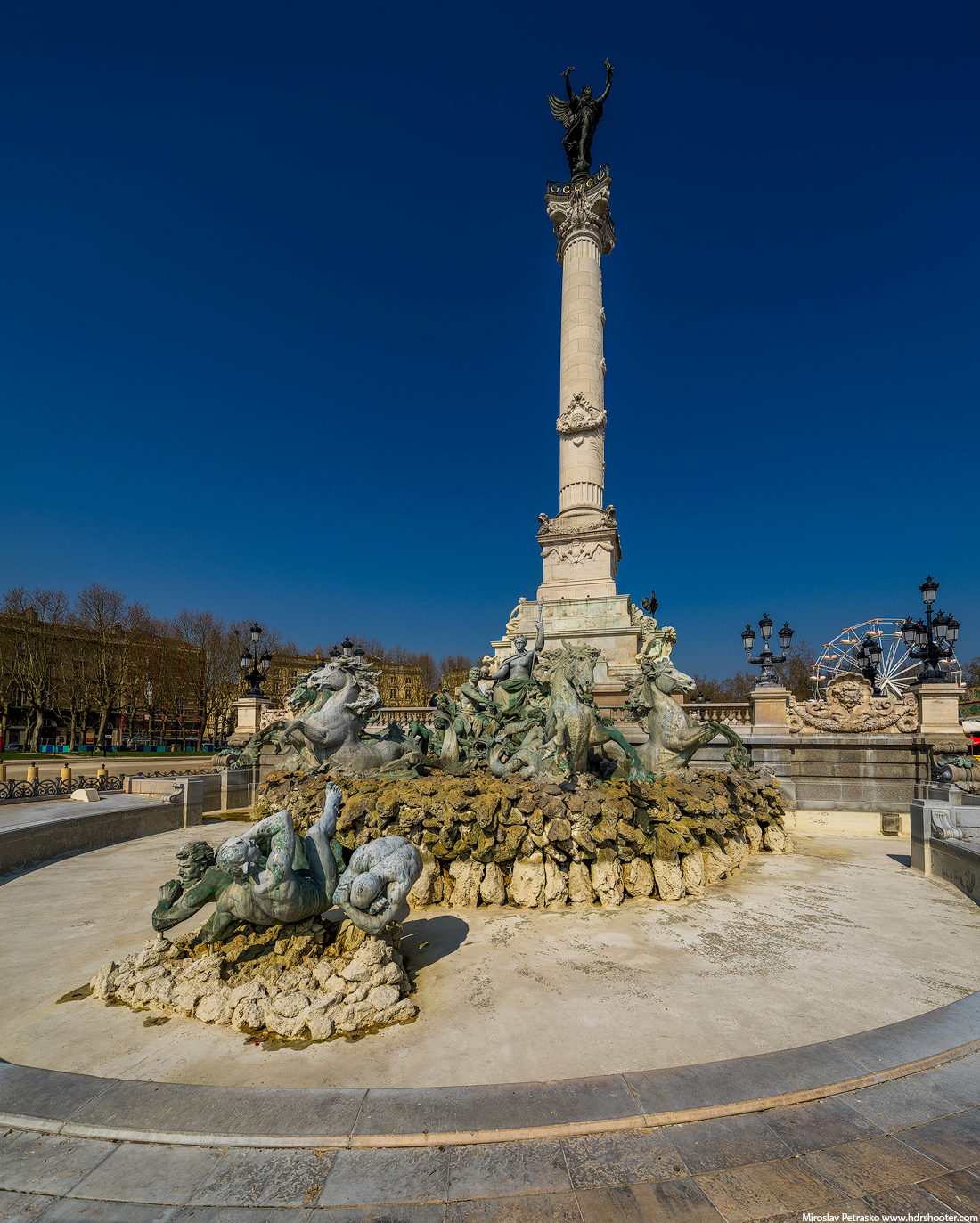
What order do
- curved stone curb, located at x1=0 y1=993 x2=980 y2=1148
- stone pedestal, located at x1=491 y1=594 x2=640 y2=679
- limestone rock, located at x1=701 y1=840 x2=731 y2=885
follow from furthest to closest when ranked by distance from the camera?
stone pedestal, located at x1=491 y1=594 x2=640 y2=679
limestone rock, located at x1=701 y1=840 x2=731 y2=885
curved stone curb, located at x1=0 y1=993 x2=980 y2=1148

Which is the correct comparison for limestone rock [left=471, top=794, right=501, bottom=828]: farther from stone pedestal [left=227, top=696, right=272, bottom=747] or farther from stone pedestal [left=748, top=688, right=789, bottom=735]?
stone pedestal [left=227, top=696, right=272, bottom=747]

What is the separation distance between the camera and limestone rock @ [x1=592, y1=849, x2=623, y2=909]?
6.46 meters

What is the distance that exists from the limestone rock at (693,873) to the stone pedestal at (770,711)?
840cm

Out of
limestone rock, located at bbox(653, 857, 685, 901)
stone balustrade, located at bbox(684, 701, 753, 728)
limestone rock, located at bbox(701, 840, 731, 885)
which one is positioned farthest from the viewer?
stone balustrade, located at bbox(684, 701, 753, 728)

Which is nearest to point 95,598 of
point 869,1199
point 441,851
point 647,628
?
point 647,628

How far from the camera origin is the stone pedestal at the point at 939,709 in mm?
13328

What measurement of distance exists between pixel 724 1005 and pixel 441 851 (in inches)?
128

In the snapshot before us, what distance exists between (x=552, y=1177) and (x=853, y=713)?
14.2m

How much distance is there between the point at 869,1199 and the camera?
2.31m

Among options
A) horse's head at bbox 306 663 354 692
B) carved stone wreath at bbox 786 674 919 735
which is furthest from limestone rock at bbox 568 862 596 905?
carved stone wreath at bbox 786 674 919 735

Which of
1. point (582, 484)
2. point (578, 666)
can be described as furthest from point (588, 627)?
point (578, 666)

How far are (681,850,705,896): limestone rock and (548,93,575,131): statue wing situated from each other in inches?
1234

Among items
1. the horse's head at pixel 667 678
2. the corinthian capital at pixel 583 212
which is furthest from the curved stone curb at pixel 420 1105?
the corinthian capital at pixel 583 212

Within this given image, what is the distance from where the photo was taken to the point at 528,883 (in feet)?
21.1
